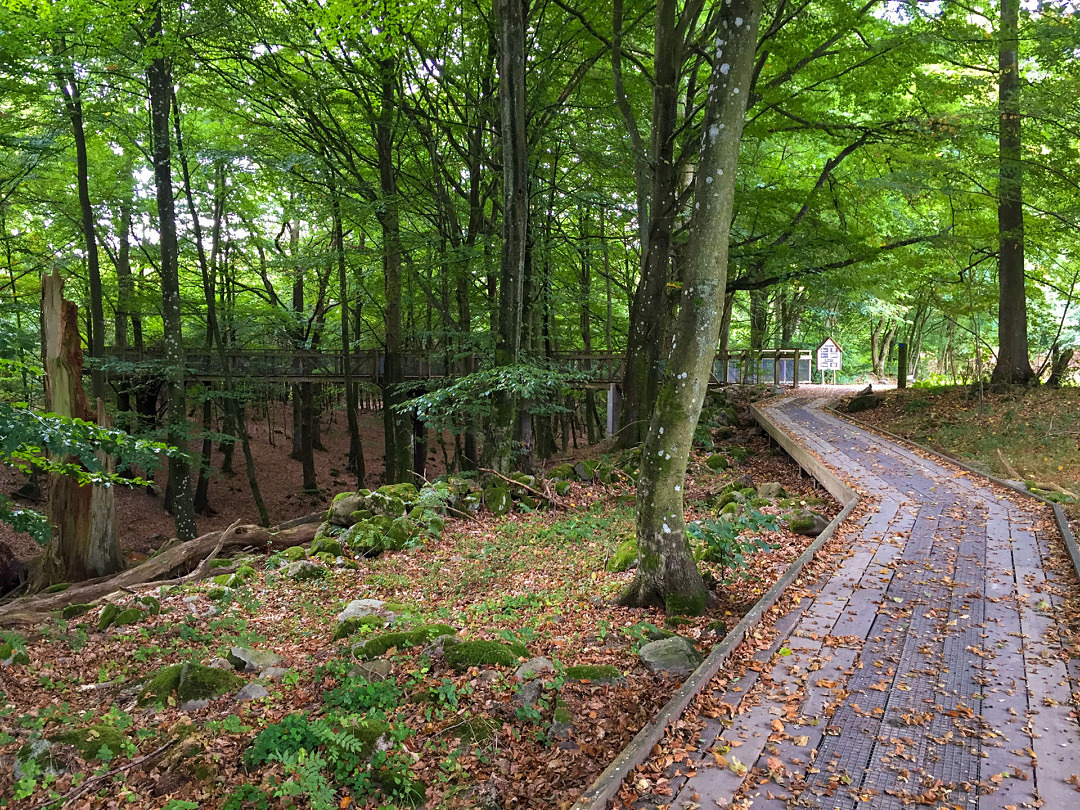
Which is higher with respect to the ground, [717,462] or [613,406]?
[613,406]

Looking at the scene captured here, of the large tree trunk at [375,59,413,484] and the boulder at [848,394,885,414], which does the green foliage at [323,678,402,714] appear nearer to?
the large tree trunk at [375,59,413,484]

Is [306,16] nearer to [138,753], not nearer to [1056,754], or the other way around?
[138,753]

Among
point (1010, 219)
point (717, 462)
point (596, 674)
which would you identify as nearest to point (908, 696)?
point (596, 674)

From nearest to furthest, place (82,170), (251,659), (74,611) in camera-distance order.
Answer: (251,659) < (74,611) < (82,170)

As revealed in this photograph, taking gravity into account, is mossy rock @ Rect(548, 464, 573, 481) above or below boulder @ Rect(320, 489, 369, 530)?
above

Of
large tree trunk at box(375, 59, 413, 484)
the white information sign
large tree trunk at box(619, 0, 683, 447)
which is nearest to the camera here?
large tree trunk at box(619, 0, 683, 447)

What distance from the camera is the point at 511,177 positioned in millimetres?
9320

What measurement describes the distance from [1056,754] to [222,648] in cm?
573

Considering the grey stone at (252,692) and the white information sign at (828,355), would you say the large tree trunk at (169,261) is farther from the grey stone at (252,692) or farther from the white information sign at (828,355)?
the white information sign at (828,355)

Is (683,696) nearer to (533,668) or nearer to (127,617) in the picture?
(533,668)

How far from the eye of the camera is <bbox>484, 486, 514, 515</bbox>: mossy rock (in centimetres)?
982

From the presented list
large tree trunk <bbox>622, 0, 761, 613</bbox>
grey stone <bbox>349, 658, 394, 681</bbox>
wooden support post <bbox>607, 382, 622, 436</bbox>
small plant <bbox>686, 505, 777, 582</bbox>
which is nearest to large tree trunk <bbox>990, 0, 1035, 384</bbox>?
wooden support post <bbox>607, 382, 622, 436</bbox>

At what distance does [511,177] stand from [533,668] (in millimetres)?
7348

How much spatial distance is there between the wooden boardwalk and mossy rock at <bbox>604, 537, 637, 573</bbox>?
1.81 meters
